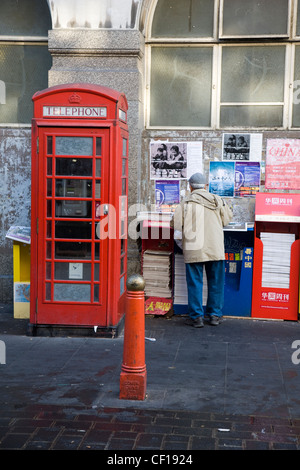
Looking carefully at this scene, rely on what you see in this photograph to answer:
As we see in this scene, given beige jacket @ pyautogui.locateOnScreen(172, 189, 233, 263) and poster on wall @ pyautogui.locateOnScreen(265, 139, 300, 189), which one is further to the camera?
poster on wall @ pyautogui.locateOnScreen(265, 139, 300, 189)

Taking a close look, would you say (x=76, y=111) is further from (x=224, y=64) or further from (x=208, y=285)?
(x=208, y=285)

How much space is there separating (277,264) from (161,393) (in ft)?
10.0

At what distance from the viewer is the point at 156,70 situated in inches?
338

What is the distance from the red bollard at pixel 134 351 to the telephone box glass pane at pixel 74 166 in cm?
216

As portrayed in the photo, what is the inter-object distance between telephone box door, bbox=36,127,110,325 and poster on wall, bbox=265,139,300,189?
97.1 inches

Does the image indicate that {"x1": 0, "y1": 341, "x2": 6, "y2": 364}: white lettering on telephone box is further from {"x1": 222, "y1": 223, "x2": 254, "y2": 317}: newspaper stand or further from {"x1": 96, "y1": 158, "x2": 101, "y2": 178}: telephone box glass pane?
{"x1": 222, "y1": 223, "x2": 254, "y2": 317}: newspaper stand

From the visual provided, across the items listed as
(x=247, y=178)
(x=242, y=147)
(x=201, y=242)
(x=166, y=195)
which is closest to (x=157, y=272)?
(x=201, y=242)

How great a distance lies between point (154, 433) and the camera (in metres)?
4.57

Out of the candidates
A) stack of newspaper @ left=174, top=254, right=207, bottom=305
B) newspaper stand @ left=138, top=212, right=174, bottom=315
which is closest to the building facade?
newspaper stand @ left=138, top=212, right=174, bottom=315

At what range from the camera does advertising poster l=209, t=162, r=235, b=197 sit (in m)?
8.35

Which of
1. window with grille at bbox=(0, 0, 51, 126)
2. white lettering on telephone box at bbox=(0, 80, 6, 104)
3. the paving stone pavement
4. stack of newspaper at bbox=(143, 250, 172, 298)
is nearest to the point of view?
the paving stone pavement

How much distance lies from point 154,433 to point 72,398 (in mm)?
985
